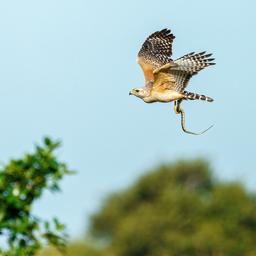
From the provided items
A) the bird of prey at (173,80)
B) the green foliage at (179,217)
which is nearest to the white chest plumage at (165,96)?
the bird of prey at (173,80)

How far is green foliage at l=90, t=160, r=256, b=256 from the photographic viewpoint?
51.2 metres

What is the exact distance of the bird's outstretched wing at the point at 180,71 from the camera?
11.0 meters

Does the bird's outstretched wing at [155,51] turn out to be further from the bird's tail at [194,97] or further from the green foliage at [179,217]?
the green foliage at [179,217]

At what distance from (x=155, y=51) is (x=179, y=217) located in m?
43.5

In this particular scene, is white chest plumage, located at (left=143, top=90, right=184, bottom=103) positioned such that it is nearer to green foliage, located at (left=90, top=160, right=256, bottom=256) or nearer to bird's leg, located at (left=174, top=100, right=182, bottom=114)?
bird's leg, located at (left=174, top=100, right=182, bottom=114)

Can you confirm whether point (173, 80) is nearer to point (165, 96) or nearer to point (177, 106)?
point (165, 96)

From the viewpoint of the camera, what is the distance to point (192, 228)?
55.1 metres

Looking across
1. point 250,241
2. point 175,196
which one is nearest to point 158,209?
point 175,196

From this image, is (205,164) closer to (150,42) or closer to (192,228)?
(192,228)

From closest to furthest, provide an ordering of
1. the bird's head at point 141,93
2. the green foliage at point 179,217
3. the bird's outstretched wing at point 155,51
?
the bird's head at point 141,93
the bird's outstretched wing at point 155,51
the green foliage at point 179,217

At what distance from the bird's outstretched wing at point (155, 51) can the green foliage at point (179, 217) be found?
3479cm

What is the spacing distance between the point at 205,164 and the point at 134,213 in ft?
16.1

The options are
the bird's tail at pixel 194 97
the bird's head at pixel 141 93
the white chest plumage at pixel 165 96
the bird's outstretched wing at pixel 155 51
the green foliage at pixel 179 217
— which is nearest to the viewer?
the bird's tail at pixel 194 97

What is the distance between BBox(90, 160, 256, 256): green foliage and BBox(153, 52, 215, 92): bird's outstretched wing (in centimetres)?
3712
